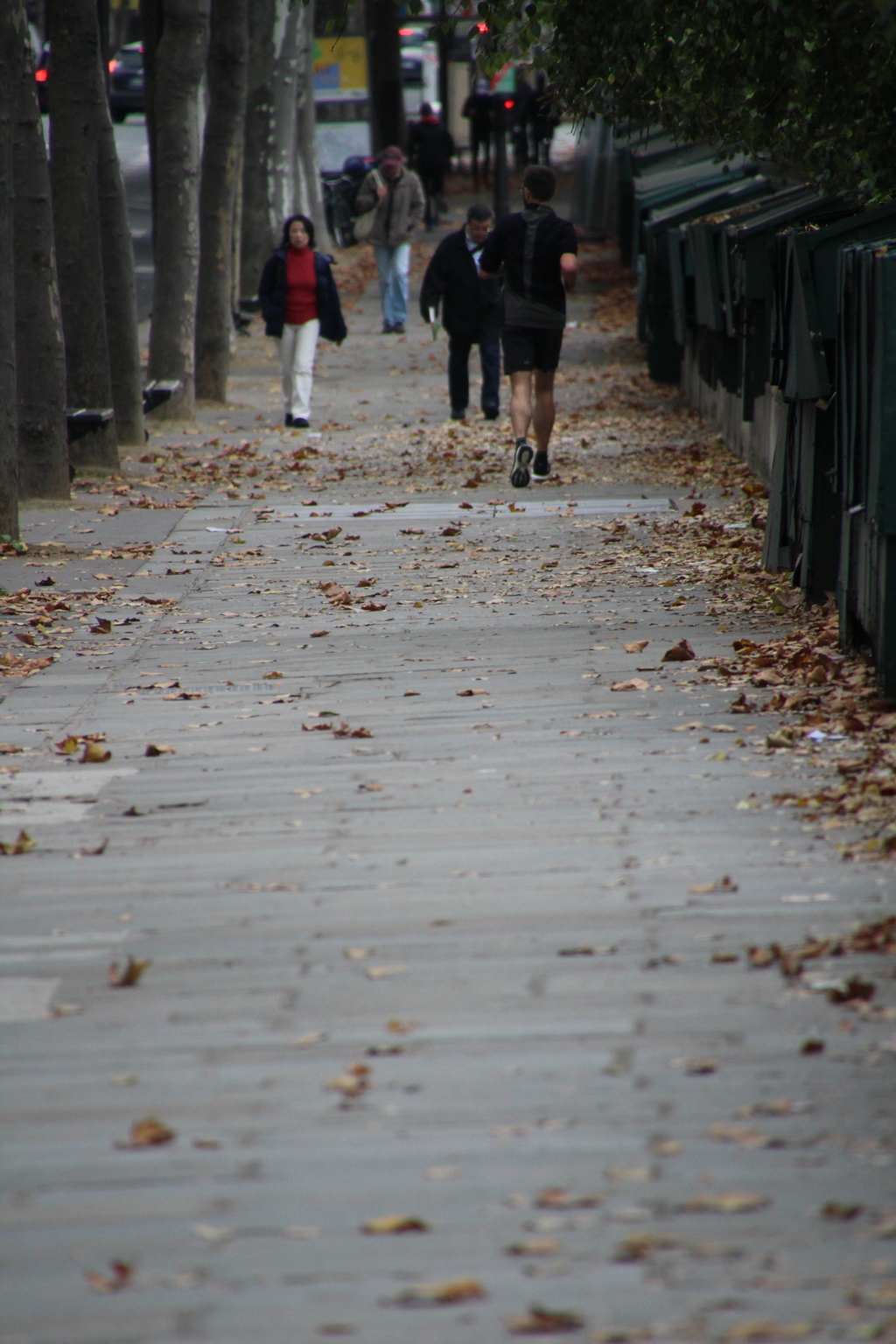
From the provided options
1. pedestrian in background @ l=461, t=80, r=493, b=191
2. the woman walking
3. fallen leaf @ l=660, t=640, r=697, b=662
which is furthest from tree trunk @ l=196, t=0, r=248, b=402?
pedestrian in background @ l=461, t=80, r=493, b=191

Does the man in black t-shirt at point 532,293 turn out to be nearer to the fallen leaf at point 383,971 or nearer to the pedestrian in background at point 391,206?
the fallen leaf at point 383,971

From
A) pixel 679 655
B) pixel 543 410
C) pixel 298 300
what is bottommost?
pixel 679 655

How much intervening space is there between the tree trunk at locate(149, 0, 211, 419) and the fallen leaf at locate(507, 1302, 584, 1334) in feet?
48.3

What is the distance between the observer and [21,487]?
40.9 ft

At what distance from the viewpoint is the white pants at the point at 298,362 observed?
17.0 m

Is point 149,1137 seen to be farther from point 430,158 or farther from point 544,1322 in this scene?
point 430,158

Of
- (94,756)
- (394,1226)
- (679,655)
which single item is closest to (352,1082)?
(394,1226)

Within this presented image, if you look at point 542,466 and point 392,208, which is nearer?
point 542,466

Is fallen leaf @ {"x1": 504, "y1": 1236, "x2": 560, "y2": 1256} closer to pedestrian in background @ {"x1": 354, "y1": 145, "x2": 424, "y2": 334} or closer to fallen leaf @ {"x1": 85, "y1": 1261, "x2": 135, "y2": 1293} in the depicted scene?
fallen leaf @ {"x1": 85, "y1": 1261, "x2": 135, "y2": 1293}

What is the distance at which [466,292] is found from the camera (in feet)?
53.7

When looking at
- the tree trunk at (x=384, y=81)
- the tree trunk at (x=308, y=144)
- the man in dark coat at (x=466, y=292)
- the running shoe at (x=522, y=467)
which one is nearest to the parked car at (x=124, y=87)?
the tree trunk at (x=384, y=81)

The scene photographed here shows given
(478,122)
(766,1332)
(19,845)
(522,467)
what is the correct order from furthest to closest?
(478,122)
(522,467)
(19,845)
(766,1332)

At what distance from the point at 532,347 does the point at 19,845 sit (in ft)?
28.8

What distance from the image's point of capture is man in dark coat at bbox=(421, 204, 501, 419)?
16.2 meters
